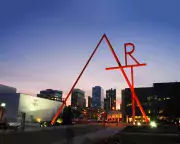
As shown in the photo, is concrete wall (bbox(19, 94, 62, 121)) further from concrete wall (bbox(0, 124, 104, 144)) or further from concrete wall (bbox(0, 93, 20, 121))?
concrete wall (bbox(0, 124, 104, 144))

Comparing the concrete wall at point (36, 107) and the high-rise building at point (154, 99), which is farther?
the high-rise building at point (154, 99)

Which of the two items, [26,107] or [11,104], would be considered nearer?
[11,104]

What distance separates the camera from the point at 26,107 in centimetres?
7856

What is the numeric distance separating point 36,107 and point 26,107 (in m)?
6.51

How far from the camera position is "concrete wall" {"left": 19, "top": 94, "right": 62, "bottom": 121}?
77.3 meters

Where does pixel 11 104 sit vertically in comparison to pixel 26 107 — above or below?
above

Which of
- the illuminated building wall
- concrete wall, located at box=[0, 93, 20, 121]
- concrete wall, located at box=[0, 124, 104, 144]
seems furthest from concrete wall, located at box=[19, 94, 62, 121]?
concrete wall, located at box=[0, 124, 104, 144]

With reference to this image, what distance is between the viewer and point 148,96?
446 ft

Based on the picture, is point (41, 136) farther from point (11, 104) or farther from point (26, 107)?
point (26, 107)

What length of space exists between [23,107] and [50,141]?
68330 mm

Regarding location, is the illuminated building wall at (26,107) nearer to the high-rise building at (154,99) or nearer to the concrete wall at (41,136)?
the high-rise building at (154,99)

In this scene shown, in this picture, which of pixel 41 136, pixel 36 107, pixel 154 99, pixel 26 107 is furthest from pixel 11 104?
pixel 154 99

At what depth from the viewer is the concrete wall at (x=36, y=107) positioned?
254ft

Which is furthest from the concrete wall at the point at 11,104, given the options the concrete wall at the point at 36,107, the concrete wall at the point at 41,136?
the concrete wall at the point at 41,136
